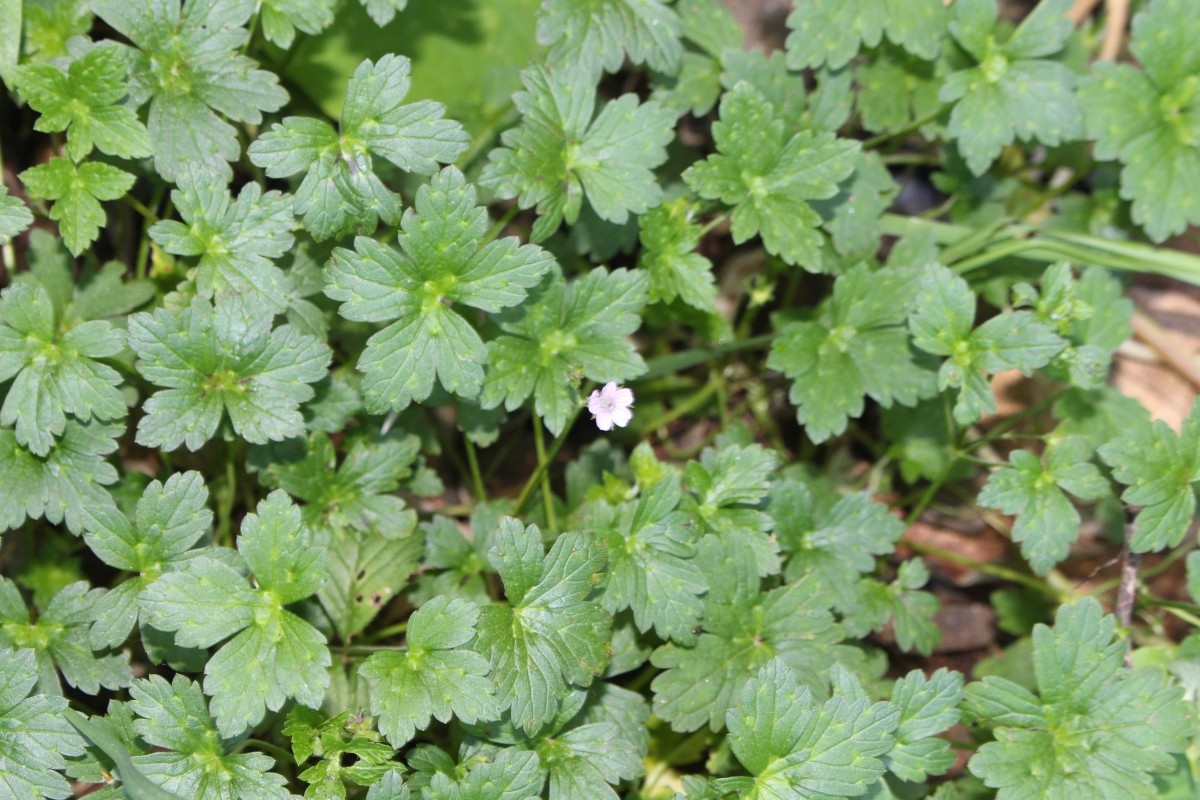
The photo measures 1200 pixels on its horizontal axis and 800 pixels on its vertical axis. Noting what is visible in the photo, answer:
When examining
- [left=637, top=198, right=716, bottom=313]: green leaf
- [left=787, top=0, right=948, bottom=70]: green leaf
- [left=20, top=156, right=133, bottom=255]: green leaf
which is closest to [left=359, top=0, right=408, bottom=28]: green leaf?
[left=20, top=156, right=133, bottom=255]: green leaf

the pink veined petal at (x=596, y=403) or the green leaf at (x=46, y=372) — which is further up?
the green leaf at (x=46, y=372)

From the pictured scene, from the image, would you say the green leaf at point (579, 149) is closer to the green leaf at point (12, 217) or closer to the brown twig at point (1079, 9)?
the green leaf at point (12, 217)

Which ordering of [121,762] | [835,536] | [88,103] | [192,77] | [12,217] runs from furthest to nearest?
[835,536] < [192,77] < [88,103] < [12,217] < [121,762]

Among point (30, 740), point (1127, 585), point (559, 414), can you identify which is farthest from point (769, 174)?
point (30, 740)

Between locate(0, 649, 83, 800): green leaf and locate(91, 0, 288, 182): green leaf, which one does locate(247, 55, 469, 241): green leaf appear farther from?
locate(0, 649, 83, 800): green leaf

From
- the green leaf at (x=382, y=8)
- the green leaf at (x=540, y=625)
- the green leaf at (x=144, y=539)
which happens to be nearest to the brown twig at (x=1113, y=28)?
the green leaf at (x=382, y=8)

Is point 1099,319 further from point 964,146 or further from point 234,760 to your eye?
point 234,760

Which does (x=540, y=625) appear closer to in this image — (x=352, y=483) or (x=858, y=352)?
(x=352, y=483)
